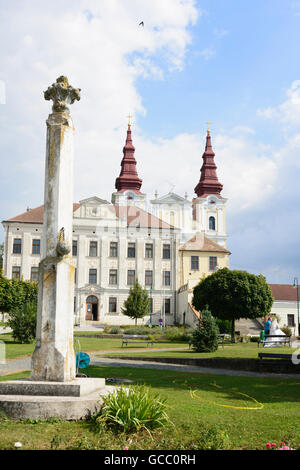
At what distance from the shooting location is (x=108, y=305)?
50688 mm

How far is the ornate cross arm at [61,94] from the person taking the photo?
8047mm

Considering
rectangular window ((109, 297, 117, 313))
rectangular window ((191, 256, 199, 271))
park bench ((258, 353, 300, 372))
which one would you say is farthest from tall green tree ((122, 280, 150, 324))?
park bench ((258, 353, 300, 372))

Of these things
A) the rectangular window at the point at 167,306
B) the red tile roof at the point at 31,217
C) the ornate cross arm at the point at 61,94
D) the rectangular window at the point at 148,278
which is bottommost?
the rectangular window at the point at 167,306

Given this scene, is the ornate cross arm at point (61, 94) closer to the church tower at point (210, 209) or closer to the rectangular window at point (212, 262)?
the rectangular window at point (212, 262)

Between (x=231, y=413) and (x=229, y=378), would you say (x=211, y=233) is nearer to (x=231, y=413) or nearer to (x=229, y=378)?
(x=229, y=378)

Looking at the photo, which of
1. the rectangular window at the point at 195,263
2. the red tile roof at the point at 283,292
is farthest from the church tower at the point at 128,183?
the red tile roof at the point at 283,292

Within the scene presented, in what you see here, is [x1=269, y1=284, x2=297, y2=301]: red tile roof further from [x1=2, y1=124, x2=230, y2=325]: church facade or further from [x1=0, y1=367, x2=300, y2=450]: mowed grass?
[x1=0, y1=367, x2=300, y2=450]: mowed grass

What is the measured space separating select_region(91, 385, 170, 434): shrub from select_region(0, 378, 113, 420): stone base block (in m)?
0.26

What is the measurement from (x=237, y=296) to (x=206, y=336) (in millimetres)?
10427

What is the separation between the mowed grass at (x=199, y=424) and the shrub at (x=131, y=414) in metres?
0.14

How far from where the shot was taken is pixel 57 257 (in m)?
7.30

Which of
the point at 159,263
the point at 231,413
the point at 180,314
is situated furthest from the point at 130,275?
the point at 231,413

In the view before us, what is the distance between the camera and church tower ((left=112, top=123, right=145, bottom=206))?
230ft
